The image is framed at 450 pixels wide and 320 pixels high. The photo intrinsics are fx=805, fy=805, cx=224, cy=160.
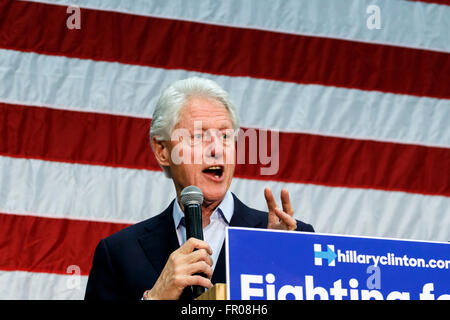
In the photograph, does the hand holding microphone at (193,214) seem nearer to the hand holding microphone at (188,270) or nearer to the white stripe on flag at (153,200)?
the hand holding microphone at (188,270)

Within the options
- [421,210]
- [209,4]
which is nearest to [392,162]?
[421,210]

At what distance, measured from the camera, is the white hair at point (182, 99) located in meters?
2.41

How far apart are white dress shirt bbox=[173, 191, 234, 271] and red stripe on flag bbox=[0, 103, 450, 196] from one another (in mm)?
1624

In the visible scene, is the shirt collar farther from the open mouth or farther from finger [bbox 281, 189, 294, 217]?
finger [bbox 281, 189, 294, 217]

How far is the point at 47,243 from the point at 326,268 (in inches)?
97.3

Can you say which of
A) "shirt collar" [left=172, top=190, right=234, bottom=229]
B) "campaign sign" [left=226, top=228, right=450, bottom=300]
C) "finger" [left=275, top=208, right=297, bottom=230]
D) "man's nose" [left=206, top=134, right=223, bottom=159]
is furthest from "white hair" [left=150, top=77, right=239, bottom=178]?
"campaign sign" [left=226, top=228, right=450, bottom=300]

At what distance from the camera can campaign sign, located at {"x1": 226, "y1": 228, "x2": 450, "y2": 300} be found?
5.21 ft

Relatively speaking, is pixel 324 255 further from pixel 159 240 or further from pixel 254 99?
pixel 254 99

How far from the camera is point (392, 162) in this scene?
4.23 metres

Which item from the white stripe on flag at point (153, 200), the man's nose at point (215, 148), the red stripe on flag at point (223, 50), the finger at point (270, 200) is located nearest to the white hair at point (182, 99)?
the man's nose at point (215, 148)

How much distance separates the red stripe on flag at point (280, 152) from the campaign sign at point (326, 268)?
2423 mm

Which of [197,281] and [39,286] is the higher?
[39,286]

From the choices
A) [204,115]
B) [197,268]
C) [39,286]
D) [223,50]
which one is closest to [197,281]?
[197,268]

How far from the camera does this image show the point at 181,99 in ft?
7.96
